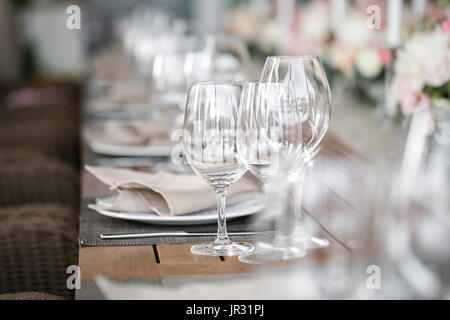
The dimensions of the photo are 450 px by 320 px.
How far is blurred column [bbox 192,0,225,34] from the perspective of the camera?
1373 centimetres

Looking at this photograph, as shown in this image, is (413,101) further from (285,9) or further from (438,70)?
(285,9)

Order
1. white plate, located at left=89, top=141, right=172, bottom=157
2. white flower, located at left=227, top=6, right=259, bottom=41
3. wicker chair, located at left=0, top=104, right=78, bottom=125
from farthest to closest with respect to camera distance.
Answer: white flower, located at left=227, top=6, right=259, bottom=41, wicker chair, located at left=0, top=104, right=78, bottom=125, white plate, located at left=89, top=141, right=172, bottom=157

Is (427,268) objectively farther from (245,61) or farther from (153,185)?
(245,61)

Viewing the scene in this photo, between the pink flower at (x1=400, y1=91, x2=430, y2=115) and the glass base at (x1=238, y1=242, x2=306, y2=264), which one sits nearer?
the glass base at (x1=238, y1=242, x2=306, y2=264)

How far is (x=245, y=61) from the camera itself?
1.88 m

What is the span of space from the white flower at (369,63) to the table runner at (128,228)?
6.51 ft

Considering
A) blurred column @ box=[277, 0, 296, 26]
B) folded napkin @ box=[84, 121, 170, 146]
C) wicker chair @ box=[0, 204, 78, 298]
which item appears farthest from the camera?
blurred column @ box=[277, 0, 296, 26]

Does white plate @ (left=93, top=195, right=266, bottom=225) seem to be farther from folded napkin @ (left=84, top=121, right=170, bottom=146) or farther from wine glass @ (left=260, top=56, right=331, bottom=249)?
folded napkin @ (left=84, top=121, right=170, bottom=146)

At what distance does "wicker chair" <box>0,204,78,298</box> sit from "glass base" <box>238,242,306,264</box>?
2.24ft

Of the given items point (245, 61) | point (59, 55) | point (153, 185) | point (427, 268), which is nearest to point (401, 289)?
point (427, 268)

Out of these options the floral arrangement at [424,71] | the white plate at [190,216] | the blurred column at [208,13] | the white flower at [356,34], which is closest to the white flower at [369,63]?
the white flower at [356,34]

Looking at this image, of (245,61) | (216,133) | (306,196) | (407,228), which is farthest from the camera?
(245,61)

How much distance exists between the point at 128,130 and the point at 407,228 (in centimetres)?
101

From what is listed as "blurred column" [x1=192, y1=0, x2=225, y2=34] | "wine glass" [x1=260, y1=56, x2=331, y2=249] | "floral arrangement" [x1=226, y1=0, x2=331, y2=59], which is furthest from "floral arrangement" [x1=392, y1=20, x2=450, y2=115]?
"blurred column" [x1=192, y1=0, x2=225, y2=34]
